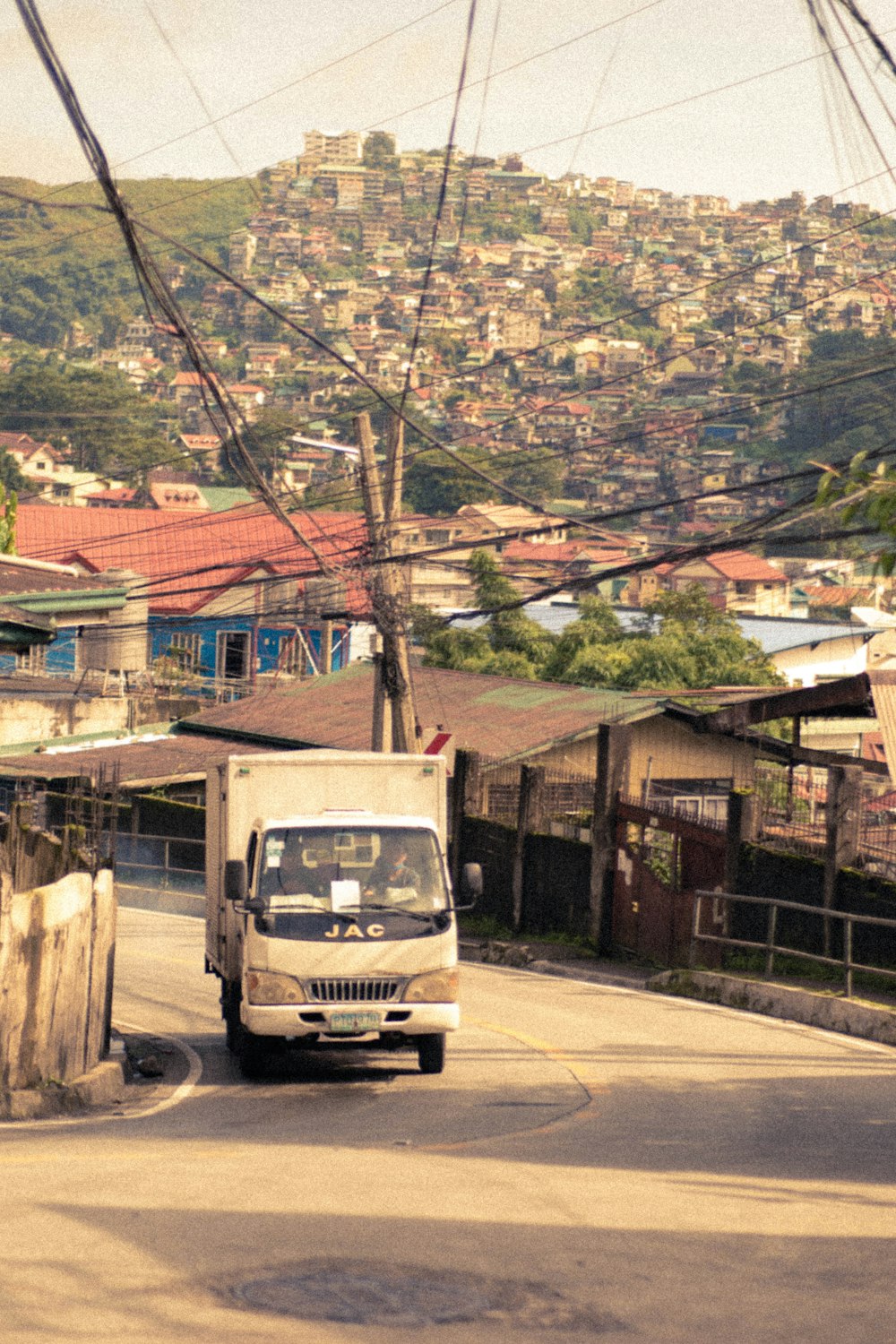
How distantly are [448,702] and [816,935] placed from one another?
1905 centimetres

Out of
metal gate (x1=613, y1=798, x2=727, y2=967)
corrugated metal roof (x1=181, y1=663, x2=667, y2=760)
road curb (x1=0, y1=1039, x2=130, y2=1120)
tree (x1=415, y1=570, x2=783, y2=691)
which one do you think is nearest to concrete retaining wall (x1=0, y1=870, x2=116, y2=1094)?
road curb (x1=0, y1=1039, x2=130, y2=1120)

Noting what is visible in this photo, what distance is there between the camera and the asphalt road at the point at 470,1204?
24.0 ft

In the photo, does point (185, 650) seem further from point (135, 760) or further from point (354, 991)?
point (354, 991)

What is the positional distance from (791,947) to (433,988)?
816cm

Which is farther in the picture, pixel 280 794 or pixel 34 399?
pixel 34 399

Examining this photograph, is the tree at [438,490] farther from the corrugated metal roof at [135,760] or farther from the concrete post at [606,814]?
the concrete post at [606,814]

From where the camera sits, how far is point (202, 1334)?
22.5 feet

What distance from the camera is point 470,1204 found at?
942 centimetres

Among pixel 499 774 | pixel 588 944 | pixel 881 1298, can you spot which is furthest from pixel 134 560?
pixel 881 1298

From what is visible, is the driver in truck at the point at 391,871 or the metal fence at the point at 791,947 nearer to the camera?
the driver in truck at the point at 391,871

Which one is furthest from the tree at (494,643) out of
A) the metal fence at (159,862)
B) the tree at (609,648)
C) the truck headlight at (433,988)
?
the truck headlight at (433,988)

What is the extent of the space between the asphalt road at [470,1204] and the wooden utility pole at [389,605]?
1094 cm

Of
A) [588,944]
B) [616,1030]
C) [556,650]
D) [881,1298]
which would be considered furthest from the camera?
[556,650]

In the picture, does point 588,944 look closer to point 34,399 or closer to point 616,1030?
point 616,1030
